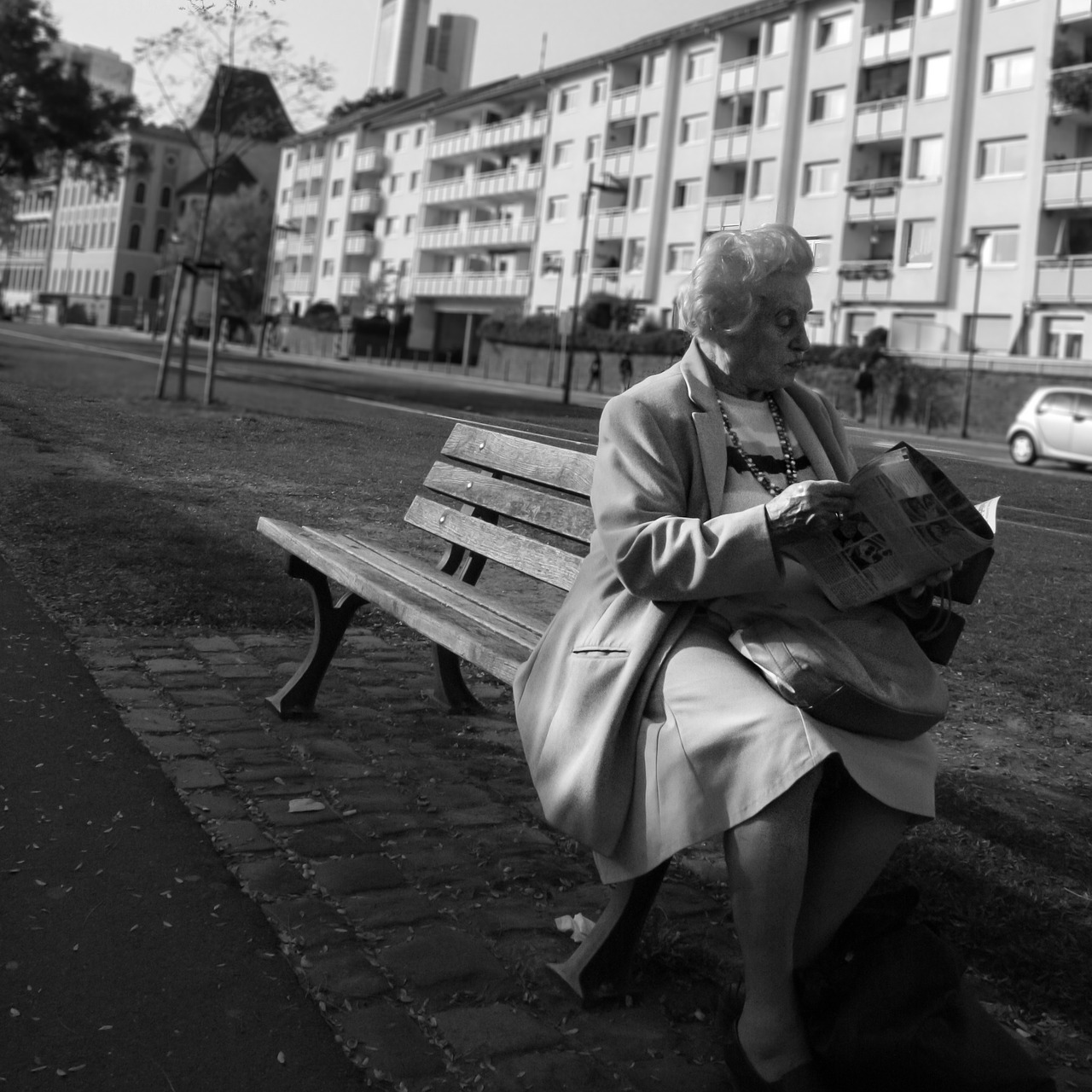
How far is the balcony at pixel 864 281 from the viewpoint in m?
46.4

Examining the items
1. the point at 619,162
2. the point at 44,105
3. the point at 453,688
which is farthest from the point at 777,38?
the point at 453,688

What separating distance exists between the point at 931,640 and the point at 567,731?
78 cm

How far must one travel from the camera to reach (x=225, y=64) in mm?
23578

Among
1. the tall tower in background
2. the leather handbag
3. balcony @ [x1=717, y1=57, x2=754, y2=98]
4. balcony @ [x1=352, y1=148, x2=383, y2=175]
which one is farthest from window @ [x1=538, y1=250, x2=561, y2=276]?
the tall tower in background

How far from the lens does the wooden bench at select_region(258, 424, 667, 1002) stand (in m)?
3.15

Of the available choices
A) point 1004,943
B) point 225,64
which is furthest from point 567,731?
point 225,64

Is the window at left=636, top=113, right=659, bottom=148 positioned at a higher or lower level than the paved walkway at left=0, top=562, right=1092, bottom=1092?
higher

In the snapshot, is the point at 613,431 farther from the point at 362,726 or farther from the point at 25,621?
the point at 25,621

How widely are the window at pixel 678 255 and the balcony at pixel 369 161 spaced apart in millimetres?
29157

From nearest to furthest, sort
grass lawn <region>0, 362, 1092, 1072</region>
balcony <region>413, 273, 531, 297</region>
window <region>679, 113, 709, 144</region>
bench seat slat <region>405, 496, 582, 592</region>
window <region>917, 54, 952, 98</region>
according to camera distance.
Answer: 1. grass lawn <region>0, 362, 1092, 1072</region>
2. bench seat slat <region>405, 496, 582, 592</region>
3. window <region>917, 54, 952, 98</region>
4. window <region>679, 113, 709, 144</region>
5. balcony <region>413, 273, 531, 297</region>

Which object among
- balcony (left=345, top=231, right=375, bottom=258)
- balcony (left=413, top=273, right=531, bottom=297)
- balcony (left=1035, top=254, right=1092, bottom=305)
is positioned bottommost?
balcony (left=1035, top=254, right=1092, bottom=305)

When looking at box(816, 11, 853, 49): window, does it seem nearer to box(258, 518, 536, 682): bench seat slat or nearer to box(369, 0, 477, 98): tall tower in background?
box(258, 518, 536, 682): bench seat slat

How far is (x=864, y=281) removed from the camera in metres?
47.1

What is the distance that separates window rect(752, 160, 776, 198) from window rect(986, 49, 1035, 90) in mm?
9397
